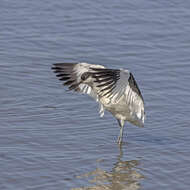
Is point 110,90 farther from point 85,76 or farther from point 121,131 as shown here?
point 121,131

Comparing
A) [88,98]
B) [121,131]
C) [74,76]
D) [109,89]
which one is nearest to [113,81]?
[109,89]

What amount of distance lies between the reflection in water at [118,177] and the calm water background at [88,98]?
0.02 meters

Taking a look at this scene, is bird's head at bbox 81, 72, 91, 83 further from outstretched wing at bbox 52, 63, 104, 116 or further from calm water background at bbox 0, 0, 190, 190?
calm water background at bbox 0, 0, 190, 190

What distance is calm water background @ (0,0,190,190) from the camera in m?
8.80

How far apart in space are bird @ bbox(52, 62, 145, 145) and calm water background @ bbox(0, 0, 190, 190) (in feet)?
1.37

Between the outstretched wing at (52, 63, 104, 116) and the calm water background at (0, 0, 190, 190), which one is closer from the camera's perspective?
the calm water background at (0, 0, 190, 190)

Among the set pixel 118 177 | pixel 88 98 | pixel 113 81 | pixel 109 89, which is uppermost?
pixel 113 81

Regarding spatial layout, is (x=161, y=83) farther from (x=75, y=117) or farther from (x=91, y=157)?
(x=91, y=157)

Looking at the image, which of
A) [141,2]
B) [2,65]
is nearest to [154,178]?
[2,65]

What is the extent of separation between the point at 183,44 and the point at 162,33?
0.79 meters

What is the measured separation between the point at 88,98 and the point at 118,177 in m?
3.05

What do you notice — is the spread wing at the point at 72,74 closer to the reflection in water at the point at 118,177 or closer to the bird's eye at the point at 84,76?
the bird's eye at the point at 84,76

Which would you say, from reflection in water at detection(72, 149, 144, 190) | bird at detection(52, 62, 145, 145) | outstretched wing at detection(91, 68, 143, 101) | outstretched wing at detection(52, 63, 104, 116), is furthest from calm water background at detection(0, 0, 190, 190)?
outstretched wing at detection(91, 68, 143, 101)

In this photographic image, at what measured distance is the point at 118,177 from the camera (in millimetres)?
8828
